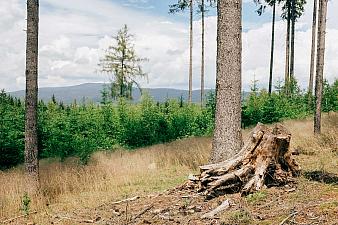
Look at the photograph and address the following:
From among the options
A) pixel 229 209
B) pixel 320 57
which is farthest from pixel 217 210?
pixel 320 57

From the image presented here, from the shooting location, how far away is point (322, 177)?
295 inches

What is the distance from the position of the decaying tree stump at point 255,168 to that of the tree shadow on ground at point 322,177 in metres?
0.42

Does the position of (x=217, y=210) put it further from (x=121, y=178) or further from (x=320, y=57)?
(x=320, y=57)

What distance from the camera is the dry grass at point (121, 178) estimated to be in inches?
333

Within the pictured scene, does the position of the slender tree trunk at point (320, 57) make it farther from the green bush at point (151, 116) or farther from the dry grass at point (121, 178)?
the green bush at point (151, 116)

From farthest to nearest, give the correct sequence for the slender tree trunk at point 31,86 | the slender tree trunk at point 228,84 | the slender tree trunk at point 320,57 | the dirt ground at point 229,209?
the slender tree trunk at point 320,57 → the slender tree trunk at point 31,86 → the slender tree trunk at point 228,84 → the dirt ground at point 229,209

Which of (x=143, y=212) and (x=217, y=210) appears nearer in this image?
(x=217, y=210)

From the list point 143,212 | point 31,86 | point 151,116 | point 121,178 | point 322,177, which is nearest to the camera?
point 143,212

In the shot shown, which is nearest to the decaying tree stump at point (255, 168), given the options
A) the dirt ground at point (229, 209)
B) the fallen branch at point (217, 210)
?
the dirt ground at point (229, 209)

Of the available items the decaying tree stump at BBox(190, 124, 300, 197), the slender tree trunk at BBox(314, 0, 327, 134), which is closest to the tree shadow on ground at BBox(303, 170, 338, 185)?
the decaying tree stump at BBox(190, 124, 300, 197)

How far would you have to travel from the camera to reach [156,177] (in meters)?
11.0

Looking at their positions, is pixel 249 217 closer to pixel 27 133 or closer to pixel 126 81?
pixel 27 133

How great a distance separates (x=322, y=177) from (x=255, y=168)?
4.73ft

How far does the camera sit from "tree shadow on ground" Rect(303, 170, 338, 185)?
7.13m
